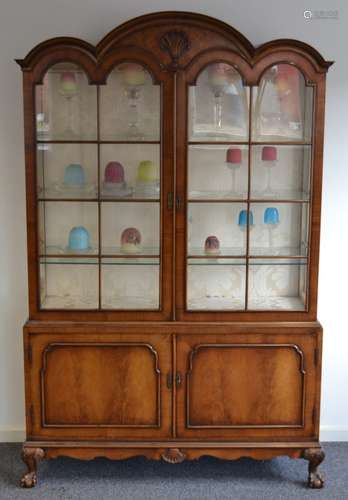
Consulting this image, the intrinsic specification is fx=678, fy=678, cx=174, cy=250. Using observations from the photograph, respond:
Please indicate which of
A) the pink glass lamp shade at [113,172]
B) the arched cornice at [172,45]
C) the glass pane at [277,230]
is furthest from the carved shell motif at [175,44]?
the glass pane at [277,230]

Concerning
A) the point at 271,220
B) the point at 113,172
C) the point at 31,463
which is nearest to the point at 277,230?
the point at 271,220

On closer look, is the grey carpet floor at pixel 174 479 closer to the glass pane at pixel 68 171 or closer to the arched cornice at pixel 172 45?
the glass pane at pixel 68 171

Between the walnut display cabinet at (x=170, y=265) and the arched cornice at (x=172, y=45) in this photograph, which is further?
the walnut display cabinet at (x=170, y=265)

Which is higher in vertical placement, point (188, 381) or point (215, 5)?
point (215, 5)

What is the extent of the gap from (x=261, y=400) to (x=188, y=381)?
32cm

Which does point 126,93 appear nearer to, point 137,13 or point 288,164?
point 137,13

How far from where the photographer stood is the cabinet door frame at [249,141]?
273cm

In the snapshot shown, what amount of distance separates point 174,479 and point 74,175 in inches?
54.7

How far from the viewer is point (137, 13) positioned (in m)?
3.04

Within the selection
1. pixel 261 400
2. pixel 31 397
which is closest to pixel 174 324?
pixel 261 400

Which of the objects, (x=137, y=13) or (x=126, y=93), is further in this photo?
(x=137, y=13)

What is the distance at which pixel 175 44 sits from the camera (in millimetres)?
2705

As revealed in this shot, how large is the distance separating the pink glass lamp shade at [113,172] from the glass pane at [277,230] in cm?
58

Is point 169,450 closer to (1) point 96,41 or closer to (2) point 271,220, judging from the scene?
(2) point 271,220
